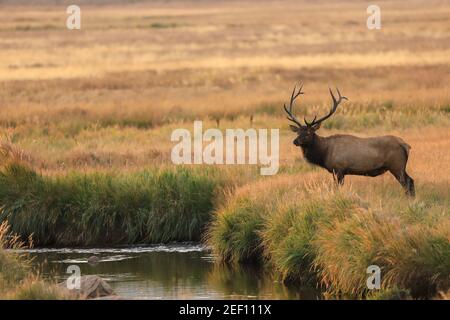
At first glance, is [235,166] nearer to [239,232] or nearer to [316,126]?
[316,126]

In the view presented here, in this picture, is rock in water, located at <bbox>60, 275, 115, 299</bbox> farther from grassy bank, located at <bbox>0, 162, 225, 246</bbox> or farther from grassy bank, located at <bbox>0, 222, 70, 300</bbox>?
grassy bank, located at <bbox>0, 162, 225, 246</bbox>

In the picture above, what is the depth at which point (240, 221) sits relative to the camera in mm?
16172

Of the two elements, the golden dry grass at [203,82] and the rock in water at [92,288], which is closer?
the rock in water at [92,288]

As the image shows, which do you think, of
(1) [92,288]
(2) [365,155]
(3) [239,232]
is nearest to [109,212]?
(3) [239,232]

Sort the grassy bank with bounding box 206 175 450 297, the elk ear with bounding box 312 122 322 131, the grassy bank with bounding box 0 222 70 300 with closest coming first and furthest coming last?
the grassy bank with bounding box 0 222 70 300 < the grassy bank with bounding box 206 175 450 297 < the elk ear with bounding box 312 122 322 131

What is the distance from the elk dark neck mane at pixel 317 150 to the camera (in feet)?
56.5

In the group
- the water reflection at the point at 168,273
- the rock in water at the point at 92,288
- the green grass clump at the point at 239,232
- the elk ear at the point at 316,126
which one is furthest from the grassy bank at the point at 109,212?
the rock in water at the point at 92,288

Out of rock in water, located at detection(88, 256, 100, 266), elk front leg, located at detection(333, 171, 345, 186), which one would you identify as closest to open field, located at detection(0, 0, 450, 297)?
elk front leg, located at detection(333, 171, 345, 186)

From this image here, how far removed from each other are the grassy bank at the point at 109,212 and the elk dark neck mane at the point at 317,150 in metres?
1.57

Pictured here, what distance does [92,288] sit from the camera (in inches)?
520

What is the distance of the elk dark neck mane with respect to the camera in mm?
17234

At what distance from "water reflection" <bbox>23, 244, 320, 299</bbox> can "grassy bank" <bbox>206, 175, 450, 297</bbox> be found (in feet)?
0.89

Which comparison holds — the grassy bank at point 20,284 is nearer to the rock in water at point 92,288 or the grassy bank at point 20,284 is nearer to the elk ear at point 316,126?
the rock in water at point 92,288
